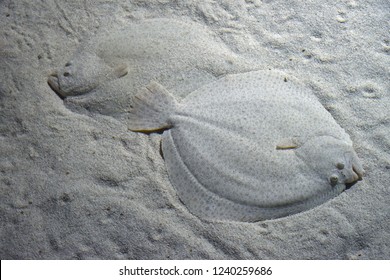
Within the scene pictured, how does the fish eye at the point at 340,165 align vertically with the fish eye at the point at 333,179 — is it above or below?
above

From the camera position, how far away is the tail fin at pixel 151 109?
2682 mm

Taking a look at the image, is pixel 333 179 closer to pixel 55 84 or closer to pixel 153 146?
pixel 153 146

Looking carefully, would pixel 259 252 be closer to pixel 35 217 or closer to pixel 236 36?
pixel 35 217

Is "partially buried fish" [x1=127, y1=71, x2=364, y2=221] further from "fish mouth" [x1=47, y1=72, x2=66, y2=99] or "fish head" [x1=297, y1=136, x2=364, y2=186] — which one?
"fish mouth" [x1=47, y1=72, x2=66, y2=99]

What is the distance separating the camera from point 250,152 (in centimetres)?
248

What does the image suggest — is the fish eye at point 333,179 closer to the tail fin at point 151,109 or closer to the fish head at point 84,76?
the tail fin at point 151,109

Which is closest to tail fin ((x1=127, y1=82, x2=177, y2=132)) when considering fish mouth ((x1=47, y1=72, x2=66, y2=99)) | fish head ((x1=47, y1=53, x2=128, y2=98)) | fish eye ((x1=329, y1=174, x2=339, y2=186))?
fish head ((x1=47, y1=53, x2=128, y2=98))

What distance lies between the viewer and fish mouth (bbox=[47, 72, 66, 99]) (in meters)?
2.88

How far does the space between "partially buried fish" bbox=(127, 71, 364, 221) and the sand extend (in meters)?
0.09

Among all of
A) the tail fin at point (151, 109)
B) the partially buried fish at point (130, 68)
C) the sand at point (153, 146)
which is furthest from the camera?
the partially buried fish at point (130, 68)

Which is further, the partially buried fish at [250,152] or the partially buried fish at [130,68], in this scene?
the partially buried fish at [130,68]

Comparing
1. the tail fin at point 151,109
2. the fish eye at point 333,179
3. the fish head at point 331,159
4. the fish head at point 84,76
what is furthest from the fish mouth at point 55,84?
the fish eye at point 333,179

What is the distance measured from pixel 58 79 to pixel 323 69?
176cm

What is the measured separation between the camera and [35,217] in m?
2.49
